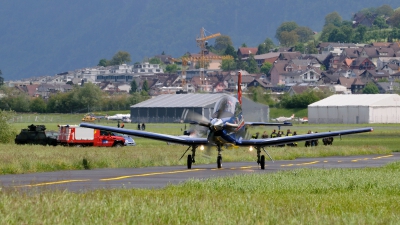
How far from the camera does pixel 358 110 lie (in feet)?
452

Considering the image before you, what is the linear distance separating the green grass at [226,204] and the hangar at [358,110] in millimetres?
112763

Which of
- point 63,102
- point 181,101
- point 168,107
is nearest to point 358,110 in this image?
point 168,107

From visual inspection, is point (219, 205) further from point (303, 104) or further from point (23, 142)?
point (303, 104)

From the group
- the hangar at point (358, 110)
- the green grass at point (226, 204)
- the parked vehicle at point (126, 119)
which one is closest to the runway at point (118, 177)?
the green grass at point (226, 204)

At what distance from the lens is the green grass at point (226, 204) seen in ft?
52.5

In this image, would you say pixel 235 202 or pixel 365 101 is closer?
pixel 235 202

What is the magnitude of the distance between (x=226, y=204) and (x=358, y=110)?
396 ft

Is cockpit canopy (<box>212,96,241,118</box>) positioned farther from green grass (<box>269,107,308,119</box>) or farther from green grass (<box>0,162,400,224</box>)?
green grass (<box>269,107,308,119</box>)

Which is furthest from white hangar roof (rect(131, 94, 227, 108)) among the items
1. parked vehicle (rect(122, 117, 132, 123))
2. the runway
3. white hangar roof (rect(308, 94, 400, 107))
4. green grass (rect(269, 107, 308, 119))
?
the runway

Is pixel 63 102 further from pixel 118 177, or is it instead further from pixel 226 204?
pixel 226 204

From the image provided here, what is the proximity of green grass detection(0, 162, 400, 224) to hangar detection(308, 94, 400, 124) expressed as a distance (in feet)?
370

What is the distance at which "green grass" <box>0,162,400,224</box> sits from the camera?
52.5 ft

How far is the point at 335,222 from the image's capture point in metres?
16.0

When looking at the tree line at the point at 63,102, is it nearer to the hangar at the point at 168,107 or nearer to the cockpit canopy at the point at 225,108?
the hangar at the point at 168,107
